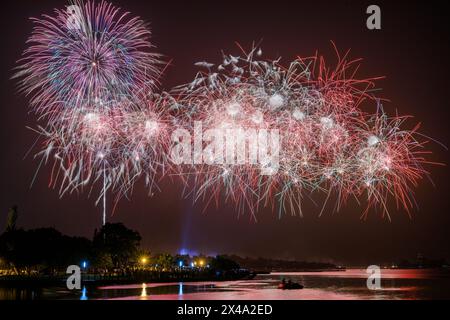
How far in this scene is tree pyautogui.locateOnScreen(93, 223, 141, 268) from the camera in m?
92.4

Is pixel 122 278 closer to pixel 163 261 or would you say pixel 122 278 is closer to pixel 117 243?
pixel 117 243

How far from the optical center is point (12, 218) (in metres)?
91.1

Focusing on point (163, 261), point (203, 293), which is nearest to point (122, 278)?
point (203, 293)

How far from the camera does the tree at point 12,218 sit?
9014 cm

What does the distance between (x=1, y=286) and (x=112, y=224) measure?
37698mm

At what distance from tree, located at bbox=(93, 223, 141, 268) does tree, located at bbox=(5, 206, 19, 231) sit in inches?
541

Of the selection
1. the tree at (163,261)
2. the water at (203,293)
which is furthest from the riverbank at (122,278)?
the tree at (163,261)

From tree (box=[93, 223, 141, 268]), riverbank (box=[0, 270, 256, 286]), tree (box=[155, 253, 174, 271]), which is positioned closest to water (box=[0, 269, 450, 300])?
riverbank (box=[0, 270, 256, 286])

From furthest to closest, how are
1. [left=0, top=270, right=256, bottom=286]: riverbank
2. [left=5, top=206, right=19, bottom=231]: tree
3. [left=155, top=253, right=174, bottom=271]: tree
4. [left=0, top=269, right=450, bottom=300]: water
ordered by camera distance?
1. [left=155, top=253, right=174, bottom=271]: tree
2. [left=5, top=206, right=19, bottom=231]: tree
3. [left=0, top=270, right=256, bottom=286]: riverbank
4. [left=0, top=269, right=450, bottom=300]: water

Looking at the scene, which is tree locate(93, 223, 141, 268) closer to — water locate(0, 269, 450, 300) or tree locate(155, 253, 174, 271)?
water locate(0, 269, 450, 300)

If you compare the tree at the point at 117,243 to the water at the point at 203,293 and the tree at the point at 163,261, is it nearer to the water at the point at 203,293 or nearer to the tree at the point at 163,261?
the water at the point at 203,293

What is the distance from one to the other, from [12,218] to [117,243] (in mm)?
18184
